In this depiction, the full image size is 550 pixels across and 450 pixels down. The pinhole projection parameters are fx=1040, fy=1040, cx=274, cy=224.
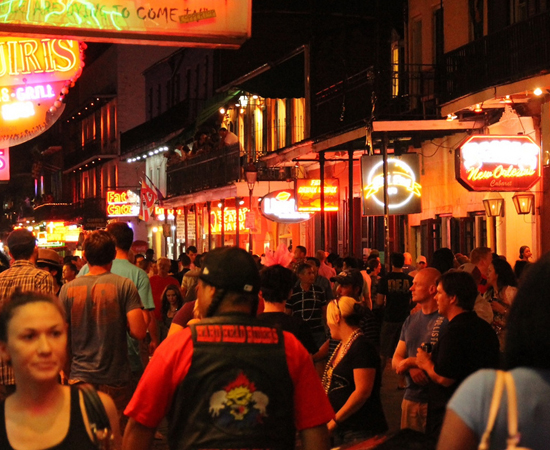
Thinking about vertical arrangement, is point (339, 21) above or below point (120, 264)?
above

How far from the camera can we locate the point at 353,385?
6340mm

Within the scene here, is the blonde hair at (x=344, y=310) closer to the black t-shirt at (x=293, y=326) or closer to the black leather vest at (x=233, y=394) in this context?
the black t-shirt at (x=293, y=326)

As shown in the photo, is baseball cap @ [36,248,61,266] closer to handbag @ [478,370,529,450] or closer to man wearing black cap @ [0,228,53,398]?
man wearing black cap @ [0,228,53,398]

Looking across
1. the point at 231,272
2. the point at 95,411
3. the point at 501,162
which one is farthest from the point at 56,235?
the point at 95,411

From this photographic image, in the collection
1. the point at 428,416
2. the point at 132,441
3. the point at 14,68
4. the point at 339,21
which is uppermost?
the point at 339,21

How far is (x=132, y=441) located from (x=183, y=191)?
37.1 meters

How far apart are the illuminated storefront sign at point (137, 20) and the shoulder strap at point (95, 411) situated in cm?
609

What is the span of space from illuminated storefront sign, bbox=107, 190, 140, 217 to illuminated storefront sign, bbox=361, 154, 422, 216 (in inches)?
1426

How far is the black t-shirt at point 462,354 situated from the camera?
5953 millimetres

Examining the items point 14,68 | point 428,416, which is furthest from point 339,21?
point 428,416

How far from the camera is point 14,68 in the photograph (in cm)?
1179

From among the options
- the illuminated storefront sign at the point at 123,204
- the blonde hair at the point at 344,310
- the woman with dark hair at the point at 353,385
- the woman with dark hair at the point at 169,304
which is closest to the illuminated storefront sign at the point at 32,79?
the woman with dark hair at the point at 169,304

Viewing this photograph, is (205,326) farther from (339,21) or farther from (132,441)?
(339,21)

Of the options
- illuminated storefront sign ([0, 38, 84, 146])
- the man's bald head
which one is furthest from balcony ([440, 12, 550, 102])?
the man's bald head
